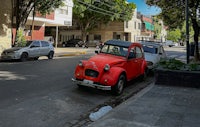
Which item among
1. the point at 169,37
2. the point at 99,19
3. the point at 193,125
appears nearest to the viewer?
the point at 193,125

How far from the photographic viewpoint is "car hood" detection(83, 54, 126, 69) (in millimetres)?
9384

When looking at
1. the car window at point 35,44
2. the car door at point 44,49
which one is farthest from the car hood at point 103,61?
the car door at point 44,49

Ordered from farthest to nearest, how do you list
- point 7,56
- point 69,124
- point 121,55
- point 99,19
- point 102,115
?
point 99,19
point 7,56
point 121,55
point 102,115
point 69,124

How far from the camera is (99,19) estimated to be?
174 ft

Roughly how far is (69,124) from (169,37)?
94.2 meters

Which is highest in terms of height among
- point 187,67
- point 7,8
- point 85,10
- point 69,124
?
point 85,10

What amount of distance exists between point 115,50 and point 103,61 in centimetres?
133

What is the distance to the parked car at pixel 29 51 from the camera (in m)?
19.4

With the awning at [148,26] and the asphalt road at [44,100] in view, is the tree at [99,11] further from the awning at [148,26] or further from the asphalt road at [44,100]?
the asphalt road at [44,100]

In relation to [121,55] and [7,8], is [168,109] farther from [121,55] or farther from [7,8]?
[7,8]

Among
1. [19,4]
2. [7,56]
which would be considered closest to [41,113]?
[7,56]

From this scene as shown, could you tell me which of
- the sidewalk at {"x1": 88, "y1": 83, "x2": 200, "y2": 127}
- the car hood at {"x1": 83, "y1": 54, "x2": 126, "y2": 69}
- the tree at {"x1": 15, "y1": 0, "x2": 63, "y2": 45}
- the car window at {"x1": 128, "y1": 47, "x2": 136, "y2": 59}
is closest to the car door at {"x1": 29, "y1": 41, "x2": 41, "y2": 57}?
the tree at {"x1": 15, "y1": 0, "x2": 63, "y2": 45}

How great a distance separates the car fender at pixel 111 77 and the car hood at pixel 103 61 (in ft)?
0.89

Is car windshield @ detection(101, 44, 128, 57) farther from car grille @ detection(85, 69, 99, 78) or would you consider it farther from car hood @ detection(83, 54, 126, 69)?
car grille @ detection(85, 69, 99, 78)
